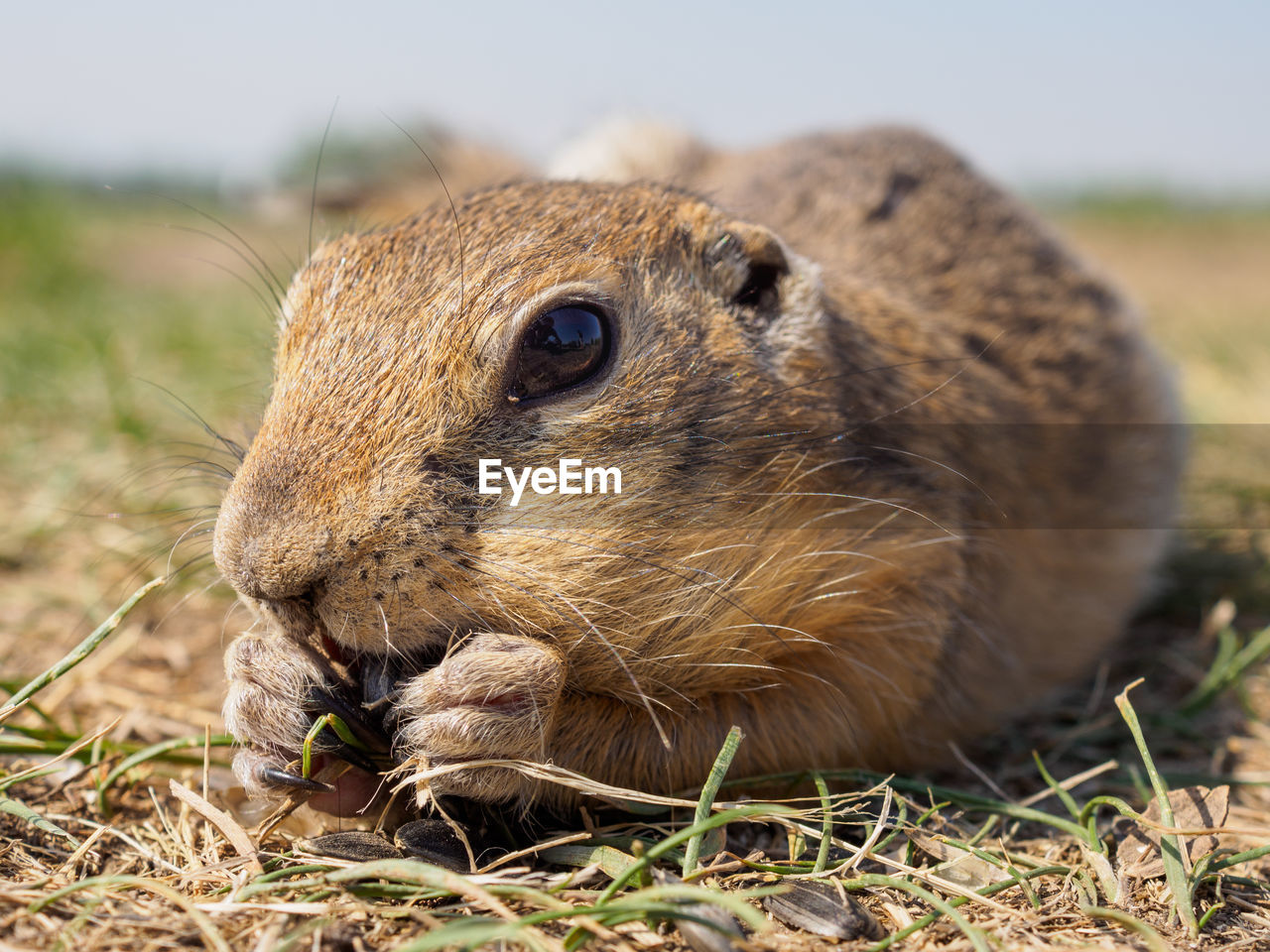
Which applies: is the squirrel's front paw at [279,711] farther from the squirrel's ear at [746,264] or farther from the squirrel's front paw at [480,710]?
the squirrel's ear at [746,264]

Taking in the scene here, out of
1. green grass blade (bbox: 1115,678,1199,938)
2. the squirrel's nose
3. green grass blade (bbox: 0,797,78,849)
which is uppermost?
the squirrel's nose

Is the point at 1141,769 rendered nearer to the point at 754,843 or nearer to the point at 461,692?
the point at 754,843

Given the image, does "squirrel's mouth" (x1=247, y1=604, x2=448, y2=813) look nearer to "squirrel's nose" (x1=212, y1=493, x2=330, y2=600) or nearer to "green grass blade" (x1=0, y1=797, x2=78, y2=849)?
"squirrel's nose" (x1=212, y1=493, x2=330, y2=600)

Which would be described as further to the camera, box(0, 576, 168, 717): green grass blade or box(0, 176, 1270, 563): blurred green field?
box(0, 176, 1270, 563): blurred green field

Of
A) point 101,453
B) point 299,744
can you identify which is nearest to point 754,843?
point 299,744

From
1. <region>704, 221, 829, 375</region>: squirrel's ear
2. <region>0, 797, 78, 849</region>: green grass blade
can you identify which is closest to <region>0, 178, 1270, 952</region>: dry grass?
<region>0, 797, 78, 849</region>: green grass blade

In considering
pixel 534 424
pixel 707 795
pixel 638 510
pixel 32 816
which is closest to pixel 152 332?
pixel 32 816
